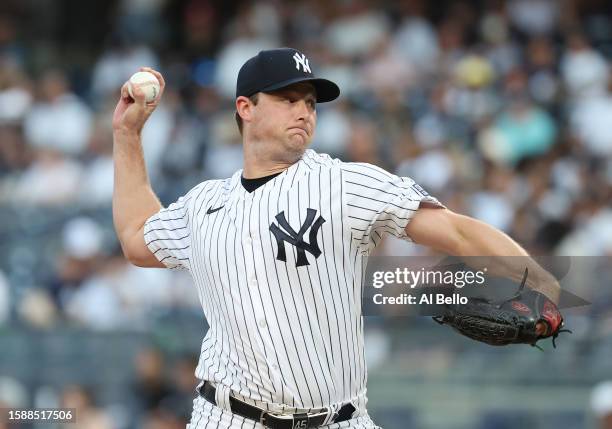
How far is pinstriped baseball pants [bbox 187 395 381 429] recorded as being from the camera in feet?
12.0

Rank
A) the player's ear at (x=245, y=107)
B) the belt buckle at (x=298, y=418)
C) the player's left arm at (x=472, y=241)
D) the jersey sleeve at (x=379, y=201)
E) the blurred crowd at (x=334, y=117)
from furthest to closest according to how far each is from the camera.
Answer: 1. the blurred crowd at (x=334, y=117)
2. the player's ear at (x=245, y=107)
3. the belt buckle at (x=298, y=418)
4. the jersey sleeve at (x=379, y=201)
5. the player's left arm at (x=472, y=241)

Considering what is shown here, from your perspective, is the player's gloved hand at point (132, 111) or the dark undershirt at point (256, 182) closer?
the dark undershirt at point (256, 182)

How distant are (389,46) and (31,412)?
649 cm

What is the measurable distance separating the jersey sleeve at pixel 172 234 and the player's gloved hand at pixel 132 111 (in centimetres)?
38

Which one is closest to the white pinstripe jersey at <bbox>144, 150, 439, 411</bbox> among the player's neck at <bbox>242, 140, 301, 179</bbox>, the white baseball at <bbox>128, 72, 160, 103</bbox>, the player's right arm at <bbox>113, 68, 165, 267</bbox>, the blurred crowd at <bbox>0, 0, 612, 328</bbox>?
the player's neck at <bbox>242, 140, 301, 179</bbox>

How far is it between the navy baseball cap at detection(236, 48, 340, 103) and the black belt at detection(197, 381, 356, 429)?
3.34 ft

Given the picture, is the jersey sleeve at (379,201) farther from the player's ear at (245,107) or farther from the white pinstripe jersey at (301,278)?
the player's ear at (245,107)

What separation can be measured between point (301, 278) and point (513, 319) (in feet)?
2.15

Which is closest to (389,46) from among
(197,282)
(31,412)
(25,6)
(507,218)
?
(507,218)

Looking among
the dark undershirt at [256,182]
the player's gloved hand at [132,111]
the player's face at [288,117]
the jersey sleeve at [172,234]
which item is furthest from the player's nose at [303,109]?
the player's gloved hand at [132,111]

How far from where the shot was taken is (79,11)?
527 inches

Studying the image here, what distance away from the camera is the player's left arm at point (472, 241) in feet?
11.1

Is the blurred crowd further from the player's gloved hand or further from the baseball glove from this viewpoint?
the baseball glove

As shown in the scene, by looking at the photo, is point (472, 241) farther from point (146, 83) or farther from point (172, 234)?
point (146, 83)
